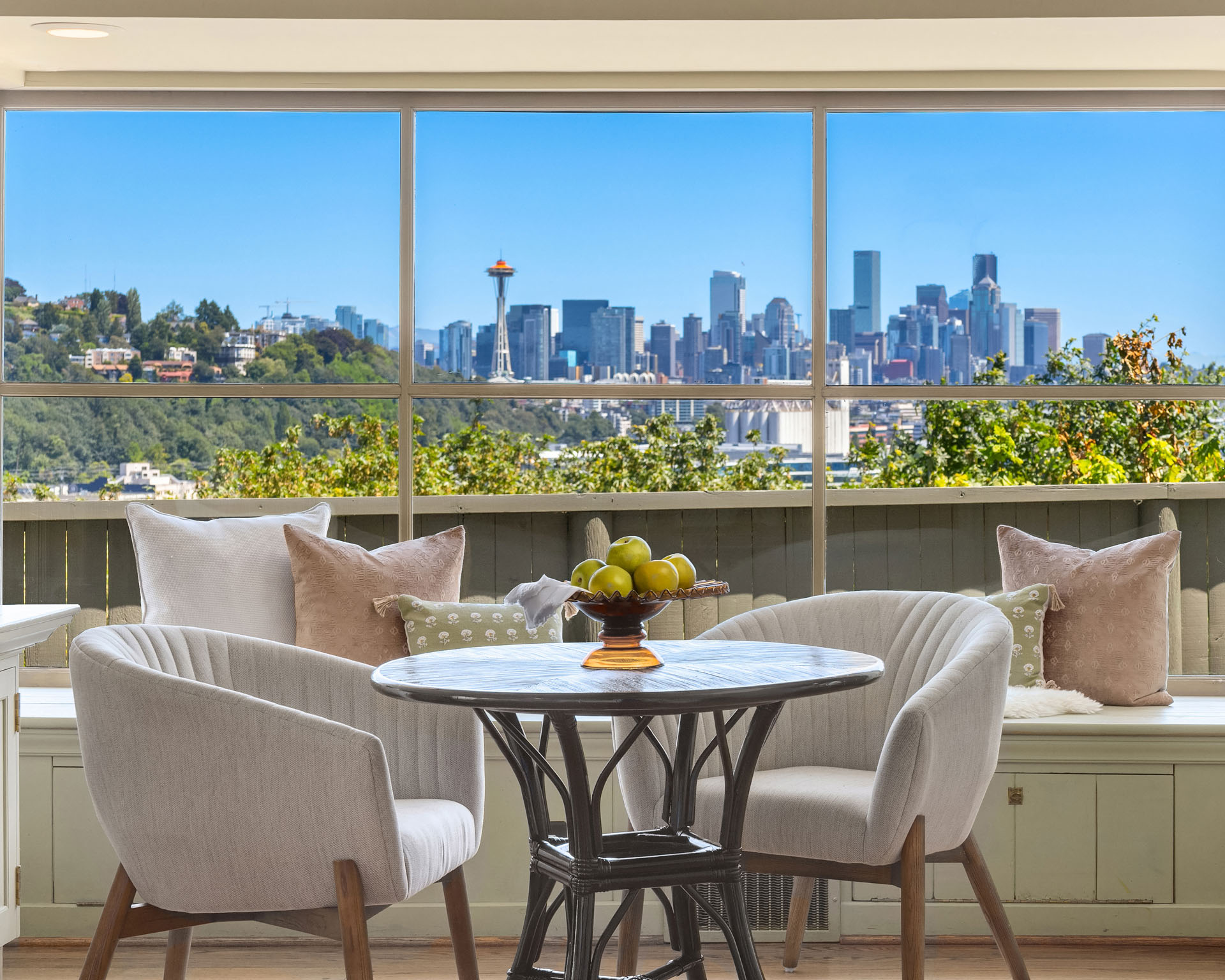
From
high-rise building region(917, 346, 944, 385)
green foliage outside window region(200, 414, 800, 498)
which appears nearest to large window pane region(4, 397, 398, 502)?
green foliage outside window region(200, 414, 800, 498)

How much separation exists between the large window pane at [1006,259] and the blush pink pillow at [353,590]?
1.45m

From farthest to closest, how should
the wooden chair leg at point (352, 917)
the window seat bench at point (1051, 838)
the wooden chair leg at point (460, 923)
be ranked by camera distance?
1. the window seat bench at point (1051, 838)
2. the wooden chair leg at point (460, 923)
3. the wooden chair leg at point (352, 917)

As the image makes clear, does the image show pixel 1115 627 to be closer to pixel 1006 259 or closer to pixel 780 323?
pixel 1006 259

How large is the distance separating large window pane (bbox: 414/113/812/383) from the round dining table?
1559 mm

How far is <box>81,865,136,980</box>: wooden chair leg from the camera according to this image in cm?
211

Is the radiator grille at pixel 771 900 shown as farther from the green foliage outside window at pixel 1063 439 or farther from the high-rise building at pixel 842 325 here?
the high-rise building at pixel 842 325

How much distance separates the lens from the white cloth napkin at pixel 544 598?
2133 mm

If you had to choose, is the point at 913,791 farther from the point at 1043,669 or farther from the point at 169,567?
the point at 169,567

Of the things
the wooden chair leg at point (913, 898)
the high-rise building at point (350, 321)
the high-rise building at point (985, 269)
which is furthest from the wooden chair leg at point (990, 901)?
the high-rise building at point (350, 321)

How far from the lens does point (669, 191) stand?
3893 mm

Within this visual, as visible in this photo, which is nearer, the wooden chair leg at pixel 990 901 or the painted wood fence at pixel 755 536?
the wooden chair leg at pixel 990 901

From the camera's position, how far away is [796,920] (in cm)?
298

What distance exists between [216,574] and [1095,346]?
9.04ft

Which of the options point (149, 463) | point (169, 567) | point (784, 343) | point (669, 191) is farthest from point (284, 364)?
point (784, 343)
